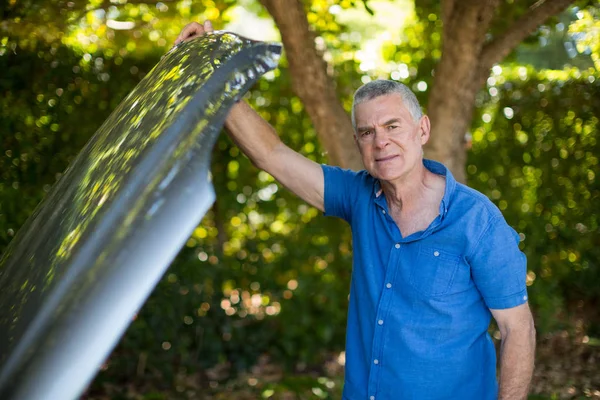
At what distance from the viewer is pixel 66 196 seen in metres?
1.57

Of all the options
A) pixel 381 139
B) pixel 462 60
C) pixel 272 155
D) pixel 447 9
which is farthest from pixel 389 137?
pixel 447 9

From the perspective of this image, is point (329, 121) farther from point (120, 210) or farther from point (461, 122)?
point (120, 210)

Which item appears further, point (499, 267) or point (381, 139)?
point (381, 139)

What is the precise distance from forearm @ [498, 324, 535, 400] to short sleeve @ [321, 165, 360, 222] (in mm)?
750

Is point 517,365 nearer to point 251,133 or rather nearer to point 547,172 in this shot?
point 251,133

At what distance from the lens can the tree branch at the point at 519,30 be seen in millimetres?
3764

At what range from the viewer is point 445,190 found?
7.13 ft

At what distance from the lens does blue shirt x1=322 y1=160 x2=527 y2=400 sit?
2072mm

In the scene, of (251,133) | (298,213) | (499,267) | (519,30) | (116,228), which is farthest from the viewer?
(298,213)

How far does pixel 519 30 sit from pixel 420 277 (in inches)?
90.3

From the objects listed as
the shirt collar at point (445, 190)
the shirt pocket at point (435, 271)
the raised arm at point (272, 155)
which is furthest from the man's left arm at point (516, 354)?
the raised arm at point (272, 155)

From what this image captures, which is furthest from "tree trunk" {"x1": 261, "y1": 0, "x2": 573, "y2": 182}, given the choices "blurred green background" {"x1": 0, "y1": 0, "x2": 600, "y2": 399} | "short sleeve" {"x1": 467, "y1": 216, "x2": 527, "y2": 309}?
"short sleeve" {"x1": 467, "y1": 216, "x2": 527, "y2": 309}

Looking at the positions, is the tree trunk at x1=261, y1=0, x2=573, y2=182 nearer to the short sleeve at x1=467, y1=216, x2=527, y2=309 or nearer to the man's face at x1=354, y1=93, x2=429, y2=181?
the man's face at x1=354, y1=93, x2=429, y2=181

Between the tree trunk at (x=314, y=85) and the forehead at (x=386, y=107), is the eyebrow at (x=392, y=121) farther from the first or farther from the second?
the tree trunk at (x=314, y=85)
